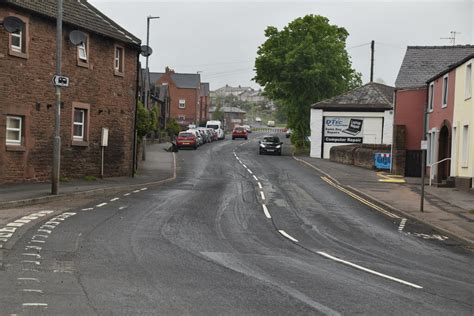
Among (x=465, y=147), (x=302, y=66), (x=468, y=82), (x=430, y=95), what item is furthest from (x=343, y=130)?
(x=468, y=82)

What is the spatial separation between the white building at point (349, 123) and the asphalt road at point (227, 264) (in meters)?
32.1

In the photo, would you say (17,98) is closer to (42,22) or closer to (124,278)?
(42,22)

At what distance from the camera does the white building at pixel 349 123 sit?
5112 cm

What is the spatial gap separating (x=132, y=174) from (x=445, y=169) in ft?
51.6

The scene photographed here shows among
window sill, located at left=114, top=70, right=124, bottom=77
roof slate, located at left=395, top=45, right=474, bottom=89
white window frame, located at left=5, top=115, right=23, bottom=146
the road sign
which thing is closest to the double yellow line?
roof slate, located at left=395, top=45, right=474, bottom=89

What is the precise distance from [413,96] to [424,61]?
7.73ft

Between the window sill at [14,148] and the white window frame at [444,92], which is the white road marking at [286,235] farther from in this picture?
the white window frame at [444,92]

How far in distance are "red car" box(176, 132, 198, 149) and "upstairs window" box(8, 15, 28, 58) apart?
Answer: 1355 inches

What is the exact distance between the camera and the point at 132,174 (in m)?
30.8

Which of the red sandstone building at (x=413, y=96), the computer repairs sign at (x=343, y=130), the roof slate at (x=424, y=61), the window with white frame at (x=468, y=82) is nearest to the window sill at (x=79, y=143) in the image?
the window with white frame at (x=468, y=82)

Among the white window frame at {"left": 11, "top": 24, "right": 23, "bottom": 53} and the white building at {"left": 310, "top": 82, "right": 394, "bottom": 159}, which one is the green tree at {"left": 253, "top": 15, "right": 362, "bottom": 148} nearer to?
the white building at {"left": 310, "top": 82, "right": 394, "bottom": 159}

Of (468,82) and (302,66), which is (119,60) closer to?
(468,82)

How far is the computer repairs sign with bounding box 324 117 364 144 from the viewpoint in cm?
5150

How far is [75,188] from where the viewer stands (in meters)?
22.7
